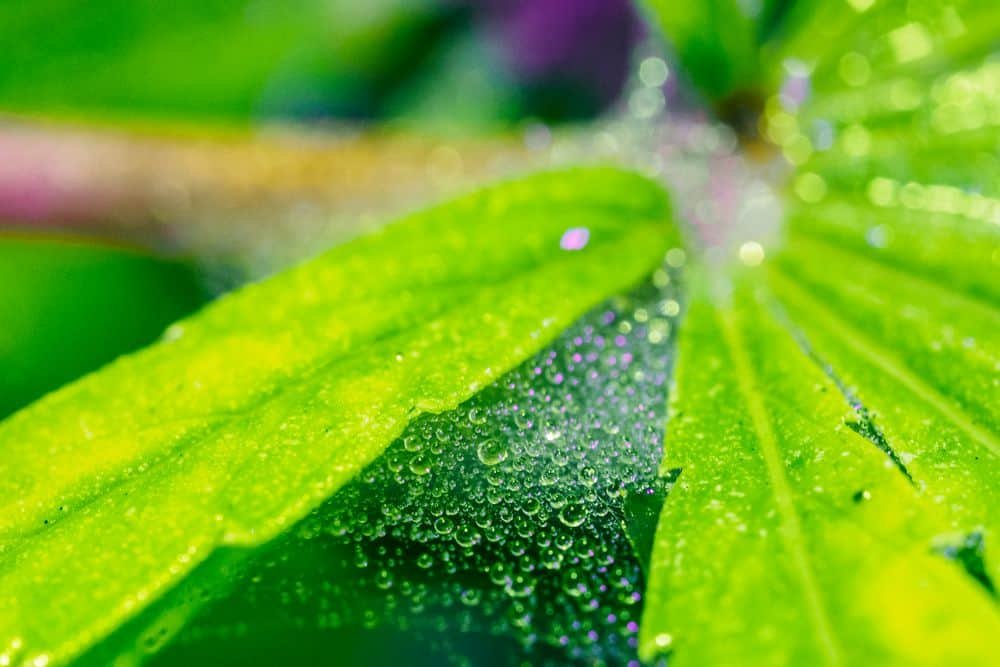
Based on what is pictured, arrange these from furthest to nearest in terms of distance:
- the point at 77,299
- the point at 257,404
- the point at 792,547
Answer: the point at 77,299, the point at 257,404, the point at 792,547

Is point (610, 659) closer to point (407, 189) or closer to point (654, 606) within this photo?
point (654, 606)

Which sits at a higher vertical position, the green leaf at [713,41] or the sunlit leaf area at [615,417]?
the green leaf at [713,41]

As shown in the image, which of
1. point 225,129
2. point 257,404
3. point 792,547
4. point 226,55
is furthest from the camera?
point 226,55

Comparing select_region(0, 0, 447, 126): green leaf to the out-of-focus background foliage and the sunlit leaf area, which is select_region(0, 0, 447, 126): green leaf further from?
the sunlit leaf area

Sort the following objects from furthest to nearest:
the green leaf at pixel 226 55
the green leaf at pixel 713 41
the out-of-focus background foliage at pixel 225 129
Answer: the green leaf at pixel 226 55, the out-of-focus background foliage at pixel 225 129, the green leaf at pixel 713 41

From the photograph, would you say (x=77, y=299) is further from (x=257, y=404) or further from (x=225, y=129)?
(x=257, y=404)

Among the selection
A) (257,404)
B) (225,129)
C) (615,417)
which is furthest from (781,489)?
(225,129)

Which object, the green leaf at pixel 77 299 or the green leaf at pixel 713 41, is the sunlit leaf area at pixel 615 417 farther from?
the green leaf at pixel 77 299

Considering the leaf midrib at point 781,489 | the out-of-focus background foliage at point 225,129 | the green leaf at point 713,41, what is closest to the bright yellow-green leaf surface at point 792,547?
the leaf midrib at point 781,489
